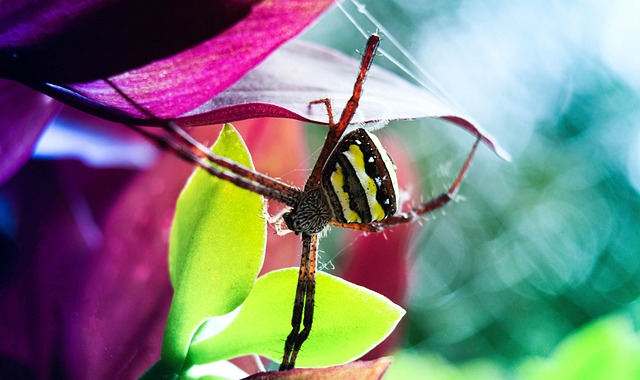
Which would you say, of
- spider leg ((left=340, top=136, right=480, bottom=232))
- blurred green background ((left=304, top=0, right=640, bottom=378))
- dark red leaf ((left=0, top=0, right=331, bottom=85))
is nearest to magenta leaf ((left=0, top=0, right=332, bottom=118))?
dark red leaf ((left=0, top=0, right=331, bottom=85))

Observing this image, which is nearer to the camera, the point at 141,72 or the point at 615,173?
the point at 141,72

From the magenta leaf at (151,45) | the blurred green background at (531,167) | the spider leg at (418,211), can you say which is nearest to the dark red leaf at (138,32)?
the magenta leaf at (151,45)

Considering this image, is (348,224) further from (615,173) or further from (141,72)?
(615,173)

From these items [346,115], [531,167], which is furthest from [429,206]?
[531,167]

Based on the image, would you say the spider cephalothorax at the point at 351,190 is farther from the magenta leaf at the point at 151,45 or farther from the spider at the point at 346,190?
the magenta leaf at the point at 151,45

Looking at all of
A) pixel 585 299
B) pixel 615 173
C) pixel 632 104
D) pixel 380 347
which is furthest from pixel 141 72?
pixel 632 104

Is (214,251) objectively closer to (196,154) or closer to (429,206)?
(196,154)
